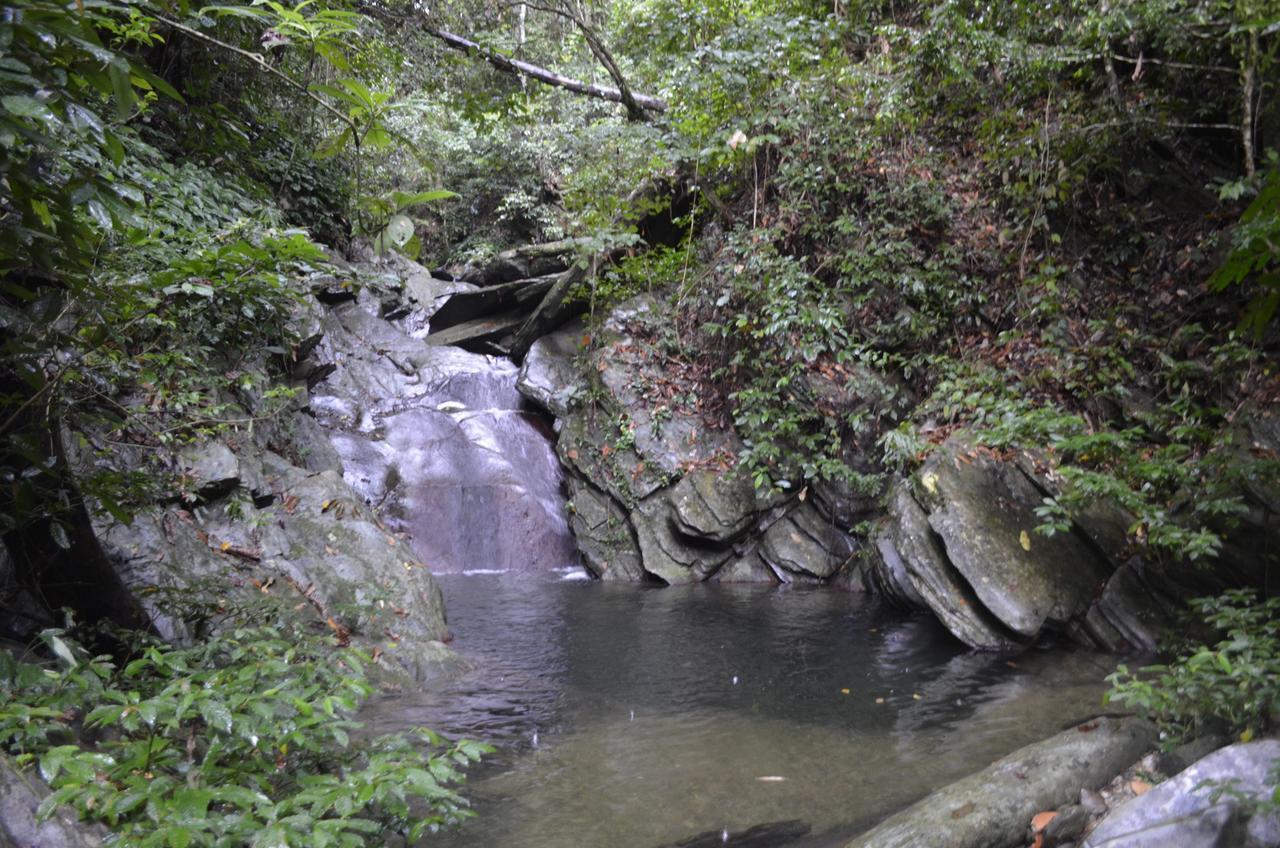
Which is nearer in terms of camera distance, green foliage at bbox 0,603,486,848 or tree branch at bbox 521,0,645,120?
green foliage at bbox 0,603,486,848

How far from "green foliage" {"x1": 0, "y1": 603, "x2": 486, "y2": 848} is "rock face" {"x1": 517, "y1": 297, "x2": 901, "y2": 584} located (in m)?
7.44

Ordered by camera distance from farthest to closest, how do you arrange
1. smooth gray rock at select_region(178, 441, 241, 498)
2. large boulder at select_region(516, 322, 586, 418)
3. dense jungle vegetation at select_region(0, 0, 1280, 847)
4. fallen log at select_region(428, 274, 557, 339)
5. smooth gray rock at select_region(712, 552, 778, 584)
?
fallen log at select_region(428, 274, 557, 339), large boulder at select_region(516, 322, 586, 418), smooth gray rock at select_region(712, 552, 778, 584), smooth gray rock at select_region(178, 441, 241, 498), dense jungle vegetation at select_region(0, 0, 1280, 847)

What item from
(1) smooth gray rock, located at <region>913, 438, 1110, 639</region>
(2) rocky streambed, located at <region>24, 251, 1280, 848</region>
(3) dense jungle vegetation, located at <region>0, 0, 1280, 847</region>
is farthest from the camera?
(1) smooth gray rock, located at <region>913, 438, 1110, 639</region>

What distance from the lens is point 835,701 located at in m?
5.56

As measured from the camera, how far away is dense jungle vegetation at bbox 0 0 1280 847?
2.33m

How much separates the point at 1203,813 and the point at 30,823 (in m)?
3.63

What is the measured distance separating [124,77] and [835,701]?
17.4 feet

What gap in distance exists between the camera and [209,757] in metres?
2.36

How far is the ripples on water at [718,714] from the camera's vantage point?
3.96 m

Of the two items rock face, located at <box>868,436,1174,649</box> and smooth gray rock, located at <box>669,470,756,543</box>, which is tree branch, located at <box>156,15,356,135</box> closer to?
rock face, located at <box>868,436,1174,649</box>

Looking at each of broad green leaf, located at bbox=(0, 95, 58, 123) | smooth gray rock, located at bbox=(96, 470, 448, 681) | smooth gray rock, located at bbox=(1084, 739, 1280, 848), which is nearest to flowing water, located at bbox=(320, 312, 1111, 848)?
smooth gray rock, located at bbox=(96, 470, 448, 681)

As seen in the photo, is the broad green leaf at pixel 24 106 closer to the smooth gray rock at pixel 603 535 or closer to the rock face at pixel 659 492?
the rock face at pixel 659 492

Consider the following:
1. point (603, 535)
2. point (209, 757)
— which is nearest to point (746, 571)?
point (603, 535)

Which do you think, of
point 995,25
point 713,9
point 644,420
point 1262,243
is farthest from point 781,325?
point 1262,243
